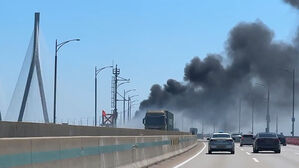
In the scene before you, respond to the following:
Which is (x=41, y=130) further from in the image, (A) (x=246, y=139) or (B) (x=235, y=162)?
(A) (x=246, y=139)

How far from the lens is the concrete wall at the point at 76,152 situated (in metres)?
11.0

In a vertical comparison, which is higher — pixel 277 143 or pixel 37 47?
pixel 37 47

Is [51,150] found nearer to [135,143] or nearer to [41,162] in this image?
[41,162]

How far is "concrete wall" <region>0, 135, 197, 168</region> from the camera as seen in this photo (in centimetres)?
1103

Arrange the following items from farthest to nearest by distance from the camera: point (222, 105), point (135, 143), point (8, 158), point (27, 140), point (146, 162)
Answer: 1. point (222, 105)
2. point (146, 162)
3. point (135, 143)
4. point (27, 140)
5. point (8, 158)

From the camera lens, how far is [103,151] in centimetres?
Answer: 1836

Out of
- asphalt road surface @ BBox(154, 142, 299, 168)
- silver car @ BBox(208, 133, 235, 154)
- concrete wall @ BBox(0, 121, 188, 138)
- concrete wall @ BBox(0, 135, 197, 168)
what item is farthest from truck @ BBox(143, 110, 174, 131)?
concrete wall @ BBox(0, 135, 197, 168)

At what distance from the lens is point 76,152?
1522 centimetres

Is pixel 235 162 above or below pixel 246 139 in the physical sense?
above

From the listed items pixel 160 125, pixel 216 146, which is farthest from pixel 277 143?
pixel 160 125

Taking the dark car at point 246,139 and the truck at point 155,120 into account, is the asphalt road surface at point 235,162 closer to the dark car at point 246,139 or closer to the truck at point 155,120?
the truck at point 155,120

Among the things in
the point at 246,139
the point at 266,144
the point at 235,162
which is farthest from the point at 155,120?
the point at 235,162

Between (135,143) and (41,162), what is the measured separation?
11902 millimetres

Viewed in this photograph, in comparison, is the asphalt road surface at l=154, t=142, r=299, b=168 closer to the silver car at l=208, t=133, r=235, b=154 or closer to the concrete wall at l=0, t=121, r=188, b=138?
the concrete wall at l=0, t=121, r=188, b=138
